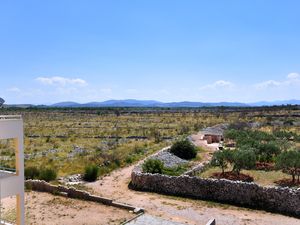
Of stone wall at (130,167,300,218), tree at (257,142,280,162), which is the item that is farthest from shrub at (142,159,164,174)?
tree at (257,142,280,162)

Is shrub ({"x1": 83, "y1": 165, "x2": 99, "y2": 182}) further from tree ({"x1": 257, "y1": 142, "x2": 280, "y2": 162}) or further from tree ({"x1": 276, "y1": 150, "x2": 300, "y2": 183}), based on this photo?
tree ({"x1": 257, "y1": 142, "x2": 280, "y2": 162})

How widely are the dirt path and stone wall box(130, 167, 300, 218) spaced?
66cm

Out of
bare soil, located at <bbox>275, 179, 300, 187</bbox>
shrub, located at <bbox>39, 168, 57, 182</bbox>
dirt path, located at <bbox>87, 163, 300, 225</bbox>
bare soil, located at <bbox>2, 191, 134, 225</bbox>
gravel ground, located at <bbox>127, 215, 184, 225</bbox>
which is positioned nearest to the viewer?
gravel ground, located at <bbox>127, 215, 184, 225</bbox>

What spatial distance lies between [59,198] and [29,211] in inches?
97.3

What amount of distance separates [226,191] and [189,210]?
8.75ft

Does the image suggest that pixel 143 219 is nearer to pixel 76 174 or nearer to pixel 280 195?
pixel 280 195

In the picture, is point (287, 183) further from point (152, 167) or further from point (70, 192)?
point (70, 192)

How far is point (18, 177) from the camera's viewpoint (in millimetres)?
13078

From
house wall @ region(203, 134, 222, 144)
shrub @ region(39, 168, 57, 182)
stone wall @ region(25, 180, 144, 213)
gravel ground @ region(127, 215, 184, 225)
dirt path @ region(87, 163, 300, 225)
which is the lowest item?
gravel ground @ region(127, 215, 184, 225)

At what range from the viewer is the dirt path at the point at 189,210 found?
18.0 meters

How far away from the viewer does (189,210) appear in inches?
766

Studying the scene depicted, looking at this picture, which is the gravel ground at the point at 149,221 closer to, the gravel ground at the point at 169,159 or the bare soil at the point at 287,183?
the bare soil at the point at 287,183

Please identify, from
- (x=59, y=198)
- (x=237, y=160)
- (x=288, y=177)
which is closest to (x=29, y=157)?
(x=59, y=198)

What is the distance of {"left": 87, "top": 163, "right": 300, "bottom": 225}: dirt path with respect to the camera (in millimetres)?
17984
